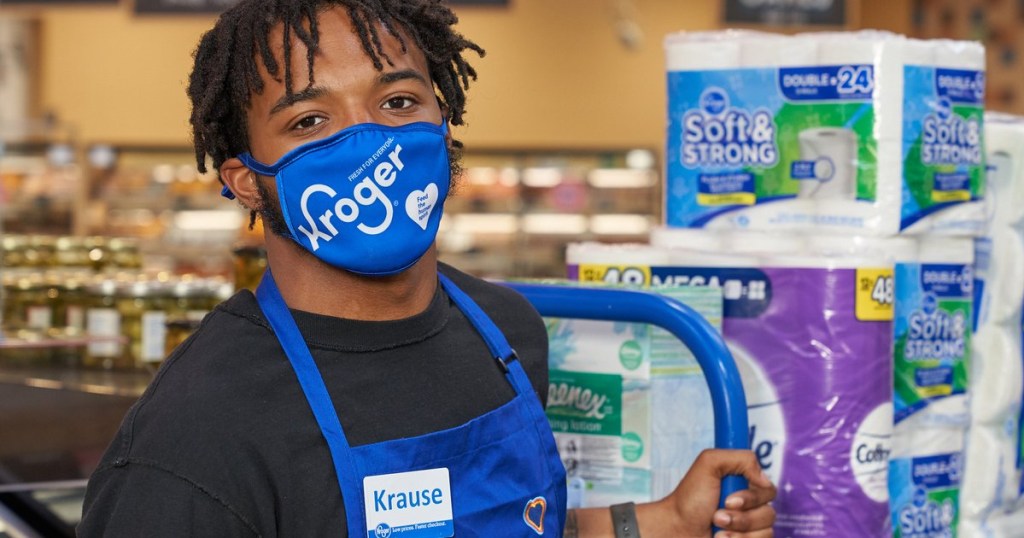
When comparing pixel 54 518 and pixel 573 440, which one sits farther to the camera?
pixel 54 518

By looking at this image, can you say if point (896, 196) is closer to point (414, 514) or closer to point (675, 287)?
point (675, 287)

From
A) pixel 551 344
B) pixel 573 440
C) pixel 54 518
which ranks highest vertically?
pixel 551 344

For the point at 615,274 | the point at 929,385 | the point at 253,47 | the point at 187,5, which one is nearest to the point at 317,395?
the point at 253,47

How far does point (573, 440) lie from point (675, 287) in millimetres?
279

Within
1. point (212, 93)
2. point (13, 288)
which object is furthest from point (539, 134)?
point (212, 93)

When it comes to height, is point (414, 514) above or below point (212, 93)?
below

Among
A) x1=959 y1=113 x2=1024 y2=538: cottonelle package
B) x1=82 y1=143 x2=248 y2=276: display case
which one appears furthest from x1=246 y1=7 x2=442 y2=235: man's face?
x1=82 y1=143 x2=248 y2=276: display case

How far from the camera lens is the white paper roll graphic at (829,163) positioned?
197 cm

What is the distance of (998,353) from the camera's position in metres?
2.27

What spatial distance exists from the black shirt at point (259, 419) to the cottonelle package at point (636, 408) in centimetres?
32

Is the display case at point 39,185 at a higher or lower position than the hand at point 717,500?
higher

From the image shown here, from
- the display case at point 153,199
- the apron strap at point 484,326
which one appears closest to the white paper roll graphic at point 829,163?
the apron strap at point 484,326

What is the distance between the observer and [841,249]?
1.97m

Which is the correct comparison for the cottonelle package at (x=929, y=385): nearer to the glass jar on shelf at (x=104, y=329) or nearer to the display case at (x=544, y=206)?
the glass jar on shelf at (x=104, y=329)
